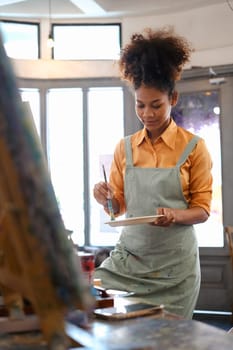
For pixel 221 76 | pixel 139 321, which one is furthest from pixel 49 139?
pixel 139 321

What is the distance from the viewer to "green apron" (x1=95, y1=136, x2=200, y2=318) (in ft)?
6.70

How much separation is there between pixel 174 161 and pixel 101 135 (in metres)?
3.75

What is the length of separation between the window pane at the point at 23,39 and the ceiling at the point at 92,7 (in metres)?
0.12

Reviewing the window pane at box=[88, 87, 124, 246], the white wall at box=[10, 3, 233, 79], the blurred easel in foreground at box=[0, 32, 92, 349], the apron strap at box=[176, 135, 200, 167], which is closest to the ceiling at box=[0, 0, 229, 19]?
the white wall at box=[10, 3, 233, 79]

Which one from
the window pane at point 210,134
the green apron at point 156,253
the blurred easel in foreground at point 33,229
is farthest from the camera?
the window pane at point 210,134

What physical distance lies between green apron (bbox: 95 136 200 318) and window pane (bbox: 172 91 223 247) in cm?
330

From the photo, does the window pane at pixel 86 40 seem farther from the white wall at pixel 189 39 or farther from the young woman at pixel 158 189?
the young woman at pixel 158 189

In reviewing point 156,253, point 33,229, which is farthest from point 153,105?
point 33,229

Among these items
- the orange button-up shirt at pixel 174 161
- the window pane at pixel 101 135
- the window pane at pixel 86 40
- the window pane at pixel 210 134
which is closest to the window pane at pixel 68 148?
the window pane at pixel 101 135

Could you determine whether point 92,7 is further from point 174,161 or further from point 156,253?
point 156,253

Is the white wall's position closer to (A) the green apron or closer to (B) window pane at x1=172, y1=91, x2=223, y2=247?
(B) window pane at x1=172, y1=91, x2=223, y2=247

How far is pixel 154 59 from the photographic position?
2.20 metres

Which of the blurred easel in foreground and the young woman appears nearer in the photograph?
the blurred easel in foreground

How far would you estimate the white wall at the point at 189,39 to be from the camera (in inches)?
220
